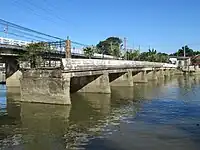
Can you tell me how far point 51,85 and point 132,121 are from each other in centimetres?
1079

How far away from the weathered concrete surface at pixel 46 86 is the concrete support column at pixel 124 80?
2771 cm

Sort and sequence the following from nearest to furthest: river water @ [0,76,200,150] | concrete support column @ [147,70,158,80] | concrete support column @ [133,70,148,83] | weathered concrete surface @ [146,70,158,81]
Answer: river water @ [0,76,200,150] < concrete support column @ [133,70,148,83] < weathered concrete surface @ [146,70,158,81] < concrete support column @ [147,70,158,80]

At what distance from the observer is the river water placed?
1864 centimetres

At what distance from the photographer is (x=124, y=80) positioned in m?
60.8

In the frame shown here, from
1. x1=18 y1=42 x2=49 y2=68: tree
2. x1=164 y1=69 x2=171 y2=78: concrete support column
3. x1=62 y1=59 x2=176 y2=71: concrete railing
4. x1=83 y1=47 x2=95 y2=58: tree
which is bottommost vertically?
x1=164 y1=69 x2=171 y2=78: concrete support column

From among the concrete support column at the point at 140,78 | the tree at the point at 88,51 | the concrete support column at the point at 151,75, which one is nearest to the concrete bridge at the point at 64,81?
the concrete support column at the point at 140,78

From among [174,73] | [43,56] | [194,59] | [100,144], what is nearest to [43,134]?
[100,144]

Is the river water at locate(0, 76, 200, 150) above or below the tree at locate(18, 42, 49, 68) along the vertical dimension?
below

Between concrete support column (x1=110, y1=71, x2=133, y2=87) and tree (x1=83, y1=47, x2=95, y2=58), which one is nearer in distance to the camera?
concrete support column (x1=110, y1=71, x2=133, y2=87)

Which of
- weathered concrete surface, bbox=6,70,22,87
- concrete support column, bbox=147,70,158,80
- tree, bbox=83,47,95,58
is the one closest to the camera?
weathered concrete surface, bbox=6,70,22,87

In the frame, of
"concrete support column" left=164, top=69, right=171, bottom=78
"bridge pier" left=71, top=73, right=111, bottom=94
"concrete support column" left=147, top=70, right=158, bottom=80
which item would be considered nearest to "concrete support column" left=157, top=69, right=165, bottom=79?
"concrete support column" left=164, top=69, right=171, bottom=78

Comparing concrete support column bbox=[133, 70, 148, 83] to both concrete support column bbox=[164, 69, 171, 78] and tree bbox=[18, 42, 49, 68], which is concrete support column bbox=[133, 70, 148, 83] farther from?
concrete support column bbox=[164, 69, 171, 78]

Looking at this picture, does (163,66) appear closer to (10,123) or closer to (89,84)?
(89,84)

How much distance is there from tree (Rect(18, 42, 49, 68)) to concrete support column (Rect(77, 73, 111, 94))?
8065 millimetres
